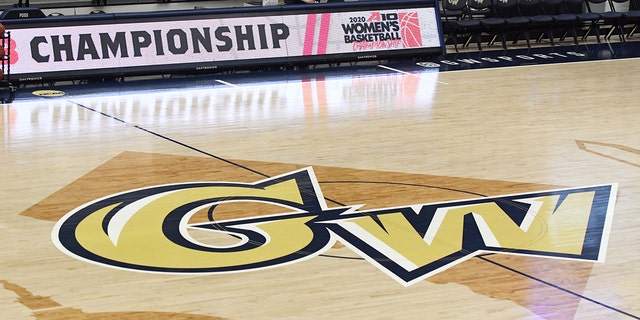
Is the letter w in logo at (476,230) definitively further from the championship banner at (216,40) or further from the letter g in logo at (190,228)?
the championship banner at (216,40)

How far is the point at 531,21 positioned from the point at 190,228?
10.5 meters

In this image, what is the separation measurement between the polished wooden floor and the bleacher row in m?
1.82

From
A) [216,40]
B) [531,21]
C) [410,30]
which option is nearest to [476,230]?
[216,40]

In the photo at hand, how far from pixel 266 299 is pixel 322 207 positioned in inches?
76.3

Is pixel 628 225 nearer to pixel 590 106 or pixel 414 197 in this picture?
pixel 414 197

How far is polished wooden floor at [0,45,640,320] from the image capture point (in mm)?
5770

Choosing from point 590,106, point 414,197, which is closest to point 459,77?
point 590,106

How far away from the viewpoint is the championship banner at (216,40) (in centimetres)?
1298

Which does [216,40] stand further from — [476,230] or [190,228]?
[476,230]

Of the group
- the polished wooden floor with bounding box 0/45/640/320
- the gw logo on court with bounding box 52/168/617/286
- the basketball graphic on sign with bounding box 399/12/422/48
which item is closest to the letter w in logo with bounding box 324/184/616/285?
the gw logo on court with bounding box 52/168/617/286

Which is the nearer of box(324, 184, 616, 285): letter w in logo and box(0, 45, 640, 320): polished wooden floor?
box(0, 45, 640, 320): polished wooden floor

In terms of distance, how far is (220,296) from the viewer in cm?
584

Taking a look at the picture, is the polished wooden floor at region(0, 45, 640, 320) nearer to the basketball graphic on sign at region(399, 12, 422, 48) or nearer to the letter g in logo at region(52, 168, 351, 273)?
the letter g in logo at region(52, 168, 351, 273)

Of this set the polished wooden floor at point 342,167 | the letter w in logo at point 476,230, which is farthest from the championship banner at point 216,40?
the letter w in logo at point 476,230
